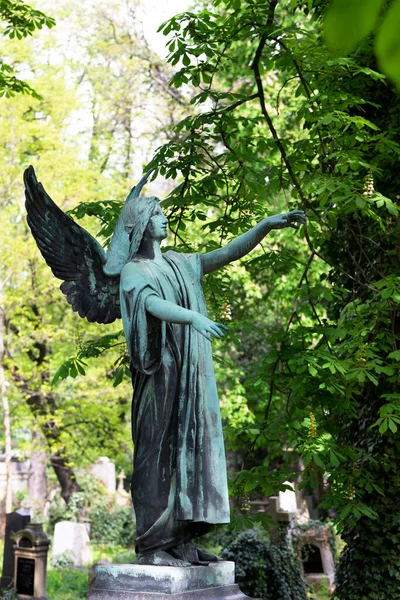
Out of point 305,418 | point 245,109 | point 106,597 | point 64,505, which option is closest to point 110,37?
point 245,109

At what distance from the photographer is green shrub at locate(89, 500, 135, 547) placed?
23.5 metres

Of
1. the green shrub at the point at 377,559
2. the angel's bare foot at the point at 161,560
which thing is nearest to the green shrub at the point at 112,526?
the green shrub at the point at 377,559

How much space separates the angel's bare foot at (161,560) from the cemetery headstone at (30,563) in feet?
36.5

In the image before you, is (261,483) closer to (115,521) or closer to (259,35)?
(259,35)

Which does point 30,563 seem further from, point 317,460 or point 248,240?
point 248,240

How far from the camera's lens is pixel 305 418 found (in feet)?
25.2

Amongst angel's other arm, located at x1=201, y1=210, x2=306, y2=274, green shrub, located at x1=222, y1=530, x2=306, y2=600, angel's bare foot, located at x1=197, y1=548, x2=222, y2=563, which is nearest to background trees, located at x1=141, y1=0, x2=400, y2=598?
angel's other arm, located at x1=201, y1=210, x2=306, y2=274

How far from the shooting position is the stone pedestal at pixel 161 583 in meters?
3.63

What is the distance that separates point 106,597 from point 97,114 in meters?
22.5

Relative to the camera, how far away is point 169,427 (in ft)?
13.2

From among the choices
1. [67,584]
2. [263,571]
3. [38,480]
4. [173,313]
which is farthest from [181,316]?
[38,480]

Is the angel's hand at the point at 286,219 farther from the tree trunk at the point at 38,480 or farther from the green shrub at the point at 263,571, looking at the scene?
the tree trunk at the point at 38,480

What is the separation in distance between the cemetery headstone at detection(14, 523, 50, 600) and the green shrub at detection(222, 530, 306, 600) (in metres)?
3.84

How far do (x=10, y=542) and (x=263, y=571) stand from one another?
561 centimetres
